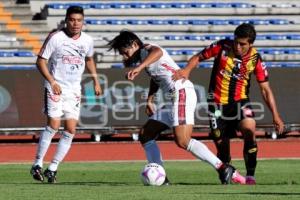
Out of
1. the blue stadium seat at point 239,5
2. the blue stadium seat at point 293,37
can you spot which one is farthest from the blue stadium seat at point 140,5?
the blue stadium seat at point 293,37

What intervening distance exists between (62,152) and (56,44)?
4.44ft

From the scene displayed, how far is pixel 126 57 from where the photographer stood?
1081 cm

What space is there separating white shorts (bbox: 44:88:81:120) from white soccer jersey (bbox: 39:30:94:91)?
86mm

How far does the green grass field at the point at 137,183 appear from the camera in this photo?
8.91m

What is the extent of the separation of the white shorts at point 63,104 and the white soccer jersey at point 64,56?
3.4 inches

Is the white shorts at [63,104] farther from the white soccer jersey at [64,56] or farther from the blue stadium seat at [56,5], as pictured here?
the blue stadium seat at [56,5]

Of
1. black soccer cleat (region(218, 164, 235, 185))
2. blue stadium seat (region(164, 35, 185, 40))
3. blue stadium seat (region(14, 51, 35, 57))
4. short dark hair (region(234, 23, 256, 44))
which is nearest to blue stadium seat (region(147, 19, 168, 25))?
blue stadium seat (region(164, 35, 185, 40))

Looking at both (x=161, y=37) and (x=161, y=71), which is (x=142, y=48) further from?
(x=161, y=37)

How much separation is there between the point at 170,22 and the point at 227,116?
783 inches

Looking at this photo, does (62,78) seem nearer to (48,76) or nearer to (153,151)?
(48,76)

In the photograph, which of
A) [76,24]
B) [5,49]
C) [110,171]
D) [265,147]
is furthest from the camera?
[5,49]

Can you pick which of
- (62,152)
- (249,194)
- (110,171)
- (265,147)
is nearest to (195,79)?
(265,147)

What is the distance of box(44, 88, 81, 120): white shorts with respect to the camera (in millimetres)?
12078

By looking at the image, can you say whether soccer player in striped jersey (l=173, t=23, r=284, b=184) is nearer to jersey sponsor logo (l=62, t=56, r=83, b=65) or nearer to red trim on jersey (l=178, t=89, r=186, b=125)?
red trim on jersey (l=178, t=89, r=186, b=125)
